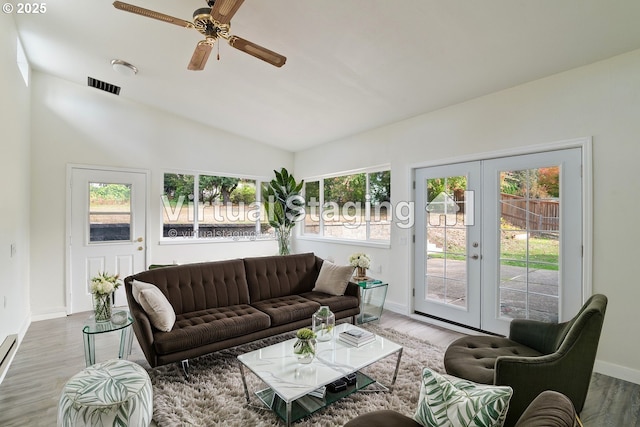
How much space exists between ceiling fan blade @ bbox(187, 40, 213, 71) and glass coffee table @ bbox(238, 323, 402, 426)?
2.39 meters

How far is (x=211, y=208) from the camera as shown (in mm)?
5730

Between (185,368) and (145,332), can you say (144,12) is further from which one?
(185,368)

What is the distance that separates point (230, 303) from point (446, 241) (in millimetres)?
2711

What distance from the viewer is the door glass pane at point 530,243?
311 cm

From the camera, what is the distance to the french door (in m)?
3.02

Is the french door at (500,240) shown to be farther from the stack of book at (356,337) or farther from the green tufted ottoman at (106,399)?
the green tufted ottoman at (106,399)

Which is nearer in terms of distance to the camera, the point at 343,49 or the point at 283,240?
the point at 343,49

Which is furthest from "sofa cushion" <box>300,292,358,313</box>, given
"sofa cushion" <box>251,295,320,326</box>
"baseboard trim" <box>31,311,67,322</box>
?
"baseboard trim" <box>31,311,67,322</box>

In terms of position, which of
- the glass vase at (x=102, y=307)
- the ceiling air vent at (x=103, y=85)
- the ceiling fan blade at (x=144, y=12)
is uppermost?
the ceiling air vent at (x=103, y=85)

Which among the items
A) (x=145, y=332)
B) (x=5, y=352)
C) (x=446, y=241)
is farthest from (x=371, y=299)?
(x=5, y=352)

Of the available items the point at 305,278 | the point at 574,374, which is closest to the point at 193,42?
the point at 305,278

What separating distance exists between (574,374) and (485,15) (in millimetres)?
2463

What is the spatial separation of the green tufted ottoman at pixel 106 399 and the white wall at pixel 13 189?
67.4 inches

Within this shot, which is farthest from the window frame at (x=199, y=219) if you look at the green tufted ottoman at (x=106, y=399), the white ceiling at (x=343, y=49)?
the green tufted ottoman at (x=106, y=399)
